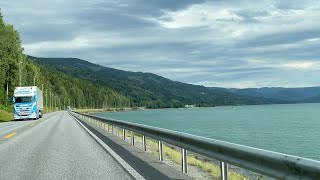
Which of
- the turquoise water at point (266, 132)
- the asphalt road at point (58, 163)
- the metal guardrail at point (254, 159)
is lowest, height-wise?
the turquoise water at point (266, 132)

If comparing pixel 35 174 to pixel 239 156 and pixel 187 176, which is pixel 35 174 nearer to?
pixel 187 176

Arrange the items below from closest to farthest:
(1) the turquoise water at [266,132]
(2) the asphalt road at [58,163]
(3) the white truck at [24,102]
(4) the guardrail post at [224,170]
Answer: (4) the guardrail post at [224,170]
(2) the asphalt road at [58,163]
(1) the turquoise water at [266,132]
(3) the white truck at [24,102]

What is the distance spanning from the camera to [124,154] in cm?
1311

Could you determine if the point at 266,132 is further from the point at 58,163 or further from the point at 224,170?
the point at 224,170

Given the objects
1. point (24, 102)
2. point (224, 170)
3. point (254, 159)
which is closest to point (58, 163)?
point (224, 170)

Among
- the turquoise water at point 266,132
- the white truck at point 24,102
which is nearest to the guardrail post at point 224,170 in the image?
the turquoise water at point 266,132

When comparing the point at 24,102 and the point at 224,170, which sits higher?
the point at 24,102

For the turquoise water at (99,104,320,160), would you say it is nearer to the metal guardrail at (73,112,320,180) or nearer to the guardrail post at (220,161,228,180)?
the metal guardrail at (73,112,320,180)

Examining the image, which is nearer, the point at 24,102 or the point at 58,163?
the point at 58,163

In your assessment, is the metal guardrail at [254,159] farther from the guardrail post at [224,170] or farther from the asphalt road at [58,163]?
the asphalt road at [58,163]

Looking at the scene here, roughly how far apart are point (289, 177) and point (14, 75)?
90728 mm

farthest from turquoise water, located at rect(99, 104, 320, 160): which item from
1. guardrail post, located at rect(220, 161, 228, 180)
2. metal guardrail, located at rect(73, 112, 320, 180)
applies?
guardrail post, located at rect(220, 161, 228, 180)

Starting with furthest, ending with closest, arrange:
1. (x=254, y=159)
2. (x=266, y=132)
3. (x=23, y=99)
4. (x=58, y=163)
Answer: (x=266, y=132), (x=23, y=99), (x=58, y=163), (x=254, y=159)

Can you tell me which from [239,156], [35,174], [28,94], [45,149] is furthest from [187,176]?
[28,94]
